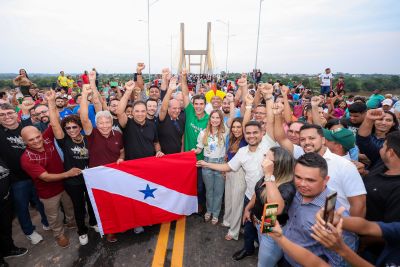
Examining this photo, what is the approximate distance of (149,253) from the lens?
10.8ft

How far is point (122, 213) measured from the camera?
144 inches

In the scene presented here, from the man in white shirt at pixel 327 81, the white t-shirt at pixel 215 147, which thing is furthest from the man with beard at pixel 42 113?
the man in white shirt at pixel 327 81

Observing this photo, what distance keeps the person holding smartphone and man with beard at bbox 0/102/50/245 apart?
362 centimetres

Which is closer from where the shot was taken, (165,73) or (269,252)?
(269,252)

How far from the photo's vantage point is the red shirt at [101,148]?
3.55 metres

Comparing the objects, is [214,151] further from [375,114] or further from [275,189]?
[375,114]

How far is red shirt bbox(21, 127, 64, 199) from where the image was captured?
3260 millimetres

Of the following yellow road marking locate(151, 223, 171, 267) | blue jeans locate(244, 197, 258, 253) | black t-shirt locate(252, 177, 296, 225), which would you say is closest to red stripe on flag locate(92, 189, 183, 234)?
yellow road marking locate(151, 223, 171, 267)

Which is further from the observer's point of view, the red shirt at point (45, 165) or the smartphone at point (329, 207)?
the red shirt at point (45, 165)

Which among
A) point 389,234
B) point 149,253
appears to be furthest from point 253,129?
point 149,253

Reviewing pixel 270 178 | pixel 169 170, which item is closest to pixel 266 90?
pixel 270 178

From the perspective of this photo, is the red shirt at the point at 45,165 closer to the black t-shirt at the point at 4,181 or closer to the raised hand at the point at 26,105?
the black t-shirt at the point at 4,181

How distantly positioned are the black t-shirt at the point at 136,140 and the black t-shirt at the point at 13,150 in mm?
1611

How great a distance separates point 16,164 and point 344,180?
4568 mm
